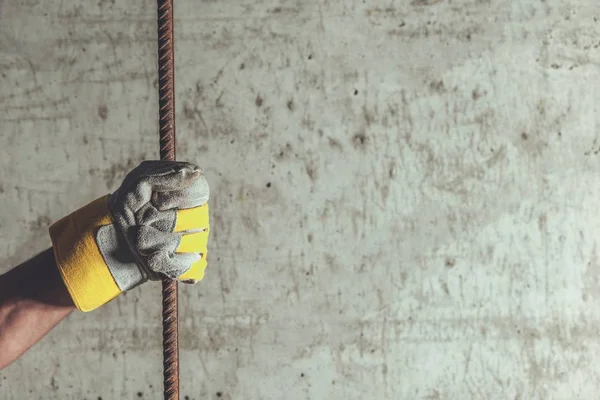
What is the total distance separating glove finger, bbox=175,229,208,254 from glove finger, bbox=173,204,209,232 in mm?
15

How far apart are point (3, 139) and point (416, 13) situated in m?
1.97

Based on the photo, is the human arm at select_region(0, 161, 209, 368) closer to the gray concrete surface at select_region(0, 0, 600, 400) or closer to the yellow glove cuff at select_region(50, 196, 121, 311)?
the yellow glove cuff at select_region(50, 196, 121, 311)

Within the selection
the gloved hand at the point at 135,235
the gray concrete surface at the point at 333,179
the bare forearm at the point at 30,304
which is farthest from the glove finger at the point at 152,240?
the gray concrete surface at the point at 333,179

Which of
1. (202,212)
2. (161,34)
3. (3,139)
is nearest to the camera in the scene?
(161,34)

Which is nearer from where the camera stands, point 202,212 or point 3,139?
point 202,212

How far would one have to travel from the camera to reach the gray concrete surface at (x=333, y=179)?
268 cm

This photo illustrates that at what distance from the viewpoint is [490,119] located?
2725 mm

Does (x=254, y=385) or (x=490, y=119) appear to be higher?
(x=490, y=119)

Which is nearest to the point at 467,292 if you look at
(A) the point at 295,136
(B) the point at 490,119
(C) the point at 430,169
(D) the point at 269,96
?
(C) the point at 430,169

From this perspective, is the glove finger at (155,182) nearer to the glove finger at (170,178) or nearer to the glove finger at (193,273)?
the glove finger at (170,178)

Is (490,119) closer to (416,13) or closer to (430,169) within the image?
(430,169)

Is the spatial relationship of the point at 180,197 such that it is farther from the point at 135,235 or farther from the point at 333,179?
the point at 333,179

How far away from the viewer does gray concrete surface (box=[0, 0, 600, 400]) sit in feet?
8.80

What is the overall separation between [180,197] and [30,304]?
0.42 m
